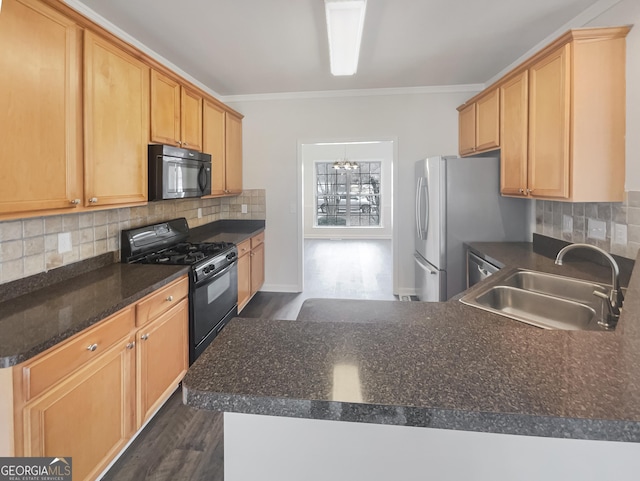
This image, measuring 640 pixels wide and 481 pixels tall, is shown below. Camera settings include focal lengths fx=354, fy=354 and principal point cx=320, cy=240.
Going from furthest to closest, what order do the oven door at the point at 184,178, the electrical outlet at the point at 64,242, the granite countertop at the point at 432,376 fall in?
the oven door at the point at 184,178 < the electrical outlet at the point at 64,242 < the granite countertop at the point at 432,376

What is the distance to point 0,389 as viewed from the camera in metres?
1.16

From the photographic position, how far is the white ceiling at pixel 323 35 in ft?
7.93

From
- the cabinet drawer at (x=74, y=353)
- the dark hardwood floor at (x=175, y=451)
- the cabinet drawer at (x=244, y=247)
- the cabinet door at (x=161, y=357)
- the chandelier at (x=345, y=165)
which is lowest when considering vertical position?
the dark hardwood floor at (x=175, y=451)

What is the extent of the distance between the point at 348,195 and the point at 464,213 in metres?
6.88

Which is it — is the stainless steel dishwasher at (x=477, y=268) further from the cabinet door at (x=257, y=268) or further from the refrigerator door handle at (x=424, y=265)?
the cabinet door at (x=257, y=268)

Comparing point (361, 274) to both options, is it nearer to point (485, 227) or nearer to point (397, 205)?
point (397, 205)

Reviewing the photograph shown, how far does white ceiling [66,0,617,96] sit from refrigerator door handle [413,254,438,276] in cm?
203

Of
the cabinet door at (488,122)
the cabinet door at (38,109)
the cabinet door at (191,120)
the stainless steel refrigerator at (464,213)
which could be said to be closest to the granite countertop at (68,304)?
the cabinet door at (38,109)

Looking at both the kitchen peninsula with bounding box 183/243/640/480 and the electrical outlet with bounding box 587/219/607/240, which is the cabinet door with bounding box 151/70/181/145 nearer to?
the kitchen peninsula with bounding box 183/243/640/480

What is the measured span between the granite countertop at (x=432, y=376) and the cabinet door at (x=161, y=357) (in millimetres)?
1165

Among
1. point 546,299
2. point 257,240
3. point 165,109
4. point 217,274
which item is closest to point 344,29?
point 165,109

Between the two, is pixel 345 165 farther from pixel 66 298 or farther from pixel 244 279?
pixel 66 298

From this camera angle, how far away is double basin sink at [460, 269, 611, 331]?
1692 mm

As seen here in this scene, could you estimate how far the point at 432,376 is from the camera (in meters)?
0.73
